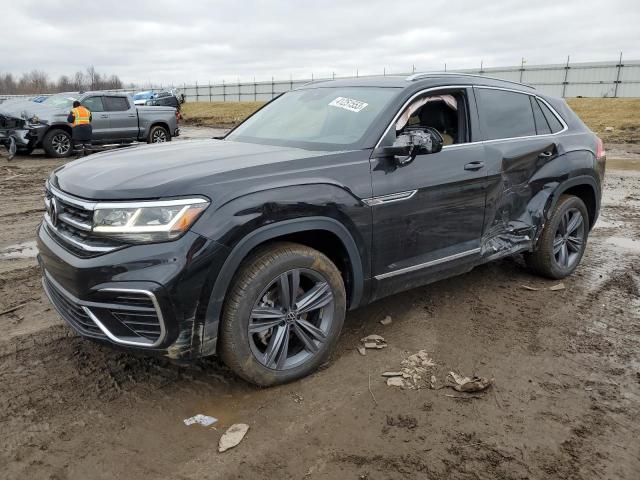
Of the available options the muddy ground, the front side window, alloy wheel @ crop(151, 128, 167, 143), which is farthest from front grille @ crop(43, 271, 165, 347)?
alloy wheel @ crop(151, 128, 167, 143)

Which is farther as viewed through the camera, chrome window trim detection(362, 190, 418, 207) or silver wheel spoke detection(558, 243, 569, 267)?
silver wheel spoke detection(558, 243, 569, 267)

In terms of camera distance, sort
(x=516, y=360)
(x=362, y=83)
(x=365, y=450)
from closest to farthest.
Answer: (x=365, y=450) < (x=516, y=360) < (x=362, y=83)

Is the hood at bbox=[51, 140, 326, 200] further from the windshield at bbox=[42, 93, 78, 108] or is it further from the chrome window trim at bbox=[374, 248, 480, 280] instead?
the windshield at bbox=[42, 93, 78, 108]

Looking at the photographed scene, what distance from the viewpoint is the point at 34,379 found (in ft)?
10.6

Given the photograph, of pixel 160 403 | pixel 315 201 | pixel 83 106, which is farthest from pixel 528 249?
pixel 83 106

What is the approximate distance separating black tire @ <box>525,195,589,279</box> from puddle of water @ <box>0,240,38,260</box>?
522 centimetres

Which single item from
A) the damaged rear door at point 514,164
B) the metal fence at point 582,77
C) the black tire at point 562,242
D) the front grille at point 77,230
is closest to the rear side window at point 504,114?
the damaged rear door at point 514,164

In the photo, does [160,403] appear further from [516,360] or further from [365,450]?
[516,360]

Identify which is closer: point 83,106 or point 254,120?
point 254,120

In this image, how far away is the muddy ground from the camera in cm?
257

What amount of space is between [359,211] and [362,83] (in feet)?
4.60

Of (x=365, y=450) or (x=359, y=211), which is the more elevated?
(x=359, y=211)

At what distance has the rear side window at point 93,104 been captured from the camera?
15039 mm

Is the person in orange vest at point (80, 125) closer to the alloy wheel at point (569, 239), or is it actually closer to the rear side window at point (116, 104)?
the rear side window at point (116, 104)
